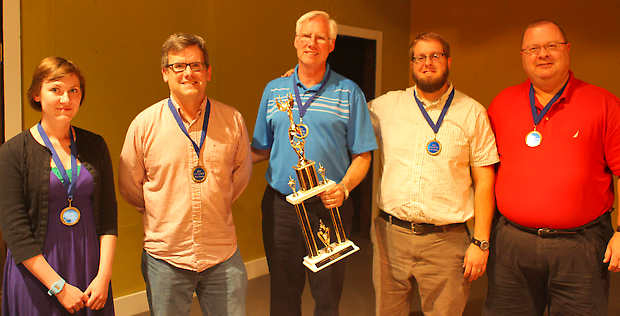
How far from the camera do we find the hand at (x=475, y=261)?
81.6 inches

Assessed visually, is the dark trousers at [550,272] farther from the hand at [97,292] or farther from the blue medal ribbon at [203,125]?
the hand at [97,292]


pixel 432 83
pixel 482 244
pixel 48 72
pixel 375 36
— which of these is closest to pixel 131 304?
pixel 48 72

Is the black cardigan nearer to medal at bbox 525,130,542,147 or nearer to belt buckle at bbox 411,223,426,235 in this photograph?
belt buckle at bbox 411,223,426,235

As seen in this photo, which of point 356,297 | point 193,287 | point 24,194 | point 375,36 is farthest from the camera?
point 375,36

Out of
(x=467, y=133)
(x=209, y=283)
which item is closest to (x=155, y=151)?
(x=209, y=283)

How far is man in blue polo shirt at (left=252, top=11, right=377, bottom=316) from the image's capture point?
6.80 ft

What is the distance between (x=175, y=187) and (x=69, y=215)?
393 mm

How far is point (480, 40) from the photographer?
16.0 feet

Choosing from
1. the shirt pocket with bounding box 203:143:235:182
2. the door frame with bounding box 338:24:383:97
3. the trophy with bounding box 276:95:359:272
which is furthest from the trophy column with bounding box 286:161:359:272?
the door frame with bounding box 338:24:383:97

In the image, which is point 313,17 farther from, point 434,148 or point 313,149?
point 434,148

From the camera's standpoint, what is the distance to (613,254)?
1965 mm

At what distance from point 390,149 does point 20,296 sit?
5.43ft

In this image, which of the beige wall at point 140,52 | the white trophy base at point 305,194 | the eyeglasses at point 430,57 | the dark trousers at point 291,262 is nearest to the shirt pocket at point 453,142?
the eyeglasses at point 430,57

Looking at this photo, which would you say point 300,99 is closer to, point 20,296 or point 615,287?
point 20,296
